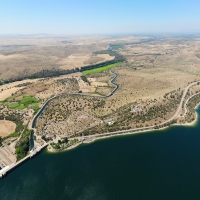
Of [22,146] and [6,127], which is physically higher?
[22,146]

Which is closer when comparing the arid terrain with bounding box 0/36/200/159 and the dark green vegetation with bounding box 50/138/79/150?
the dark green vegetation with bounding box 50/138/79/150

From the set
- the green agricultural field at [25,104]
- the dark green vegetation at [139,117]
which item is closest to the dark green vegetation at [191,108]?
the dark green vegetation at [139,117]

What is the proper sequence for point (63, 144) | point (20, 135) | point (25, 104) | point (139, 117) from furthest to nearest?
point (25, 104) < point (139, 117) < point (20, 135) < point (63, 144)

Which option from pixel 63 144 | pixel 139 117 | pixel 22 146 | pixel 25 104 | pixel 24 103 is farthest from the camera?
pixel 24 103

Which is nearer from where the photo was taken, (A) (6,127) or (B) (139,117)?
(A) (6,127)

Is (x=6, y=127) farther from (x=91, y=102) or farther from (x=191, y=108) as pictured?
(x=191, y=108)

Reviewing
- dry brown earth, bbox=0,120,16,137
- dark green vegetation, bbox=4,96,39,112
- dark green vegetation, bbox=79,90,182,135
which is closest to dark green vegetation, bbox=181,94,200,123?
dark green vegetation, bbox=79,90,182,135

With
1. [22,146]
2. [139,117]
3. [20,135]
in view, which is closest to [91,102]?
[139,117]

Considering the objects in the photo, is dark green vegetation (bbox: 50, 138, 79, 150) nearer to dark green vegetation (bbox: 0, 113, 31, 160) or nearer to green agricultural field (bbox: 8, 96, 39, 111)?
dark green vegetation (bbox: 0, 113, 31, 160)

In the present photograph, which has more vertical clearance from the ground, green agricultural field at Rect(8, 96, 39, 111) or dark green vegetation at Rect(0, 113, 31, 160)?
dark green vegetation at Rect(0, 113, 31, 160)

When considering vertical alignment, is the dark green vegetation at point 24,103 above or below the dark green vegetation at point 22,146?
below

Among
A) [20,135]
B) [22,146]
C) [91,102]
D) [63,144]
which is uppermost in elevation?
[22,146]

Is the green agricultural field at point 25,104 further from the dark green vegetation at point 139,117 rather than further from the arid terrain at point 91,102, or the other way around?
the dark green vegetation at point 139,117
